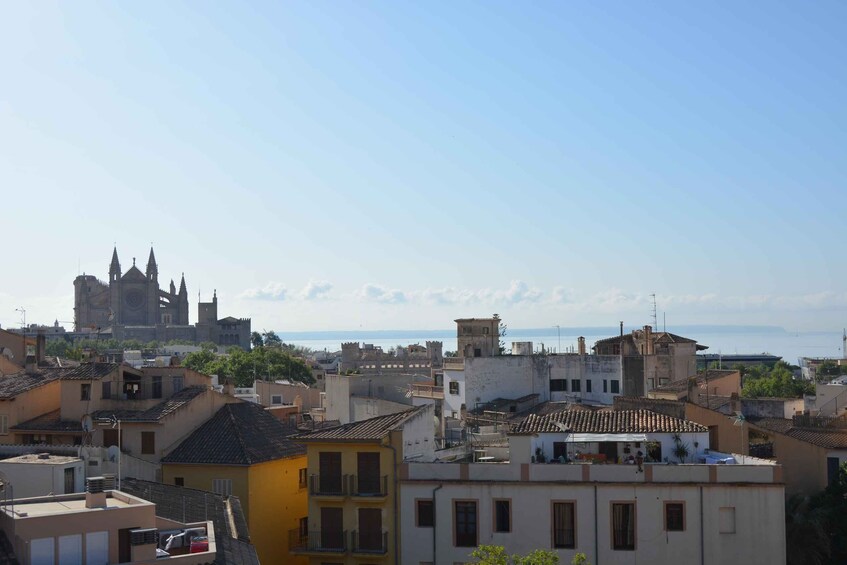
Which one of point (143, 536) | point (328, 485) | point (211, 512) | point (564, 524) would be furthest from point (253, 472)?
point (143, 536)

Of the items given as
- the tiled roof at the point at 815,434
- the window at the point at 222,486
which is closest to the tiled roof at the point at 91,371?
the window at the point at 222,486

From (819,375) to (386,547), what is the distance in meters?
89.8

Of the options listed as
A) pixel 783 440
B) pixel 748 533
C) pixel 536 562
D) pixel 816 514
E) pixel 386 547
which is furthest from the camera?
pixel 783 440

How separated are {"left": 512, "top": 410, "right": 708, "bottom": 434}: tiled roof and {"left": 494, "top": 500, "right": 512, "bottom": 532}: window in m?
2.04

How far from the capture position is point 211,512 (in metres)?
26.2

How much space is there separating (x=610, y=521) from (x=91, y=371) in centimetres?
1884

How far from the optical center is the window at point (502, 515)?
29.3m

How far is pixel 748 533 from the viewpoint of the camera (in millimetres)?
28203

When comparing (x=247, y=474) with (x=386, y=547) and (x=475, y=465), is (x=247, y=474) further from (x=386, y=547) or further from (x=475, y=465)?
(x=475, y=465)

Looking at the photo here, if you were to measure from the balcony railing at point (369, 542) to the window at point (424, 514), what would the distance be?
102cm

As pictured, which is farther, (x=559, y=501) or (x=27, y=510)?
(x=559, y=501)

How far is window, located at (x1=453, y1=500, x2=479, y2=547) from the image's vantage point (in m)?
29.5

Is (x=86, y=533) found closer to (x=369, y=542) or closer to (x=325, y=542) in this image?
(x=369, y=542)

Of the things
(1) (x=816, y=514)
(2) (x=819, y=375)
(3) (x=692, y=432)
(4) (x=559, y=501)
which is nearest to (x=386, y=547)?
(4) (x=559, y=501)
